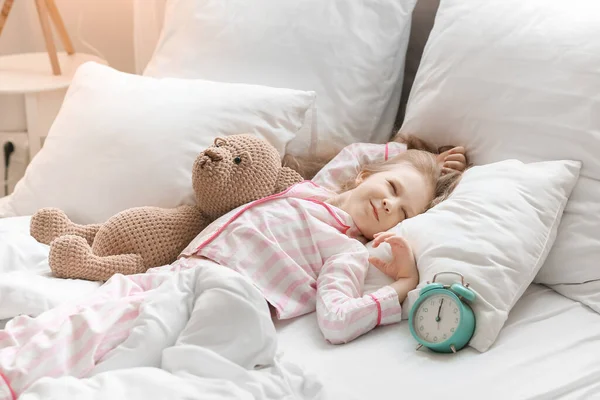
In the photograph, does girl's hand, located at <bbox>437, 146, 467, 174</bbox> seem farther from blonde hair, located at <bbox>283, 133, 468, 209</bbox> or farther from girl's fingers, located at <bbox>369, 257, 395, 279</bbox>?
girl's fingers, located at <bbox>369, 257, 395, 279</bbox>

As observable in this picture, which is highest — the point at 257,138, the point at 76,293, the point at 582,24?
the point at 582,24

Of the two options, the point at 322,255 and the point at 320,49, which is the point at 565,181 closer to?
the point at 322,255

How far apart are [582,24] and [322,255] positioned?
63cm

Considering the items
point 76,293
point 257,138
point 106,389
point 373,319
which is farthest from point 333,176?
point 106,389

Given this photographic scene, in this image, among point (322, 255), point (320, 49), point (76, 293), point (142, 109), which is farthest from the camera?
point (320, 49)

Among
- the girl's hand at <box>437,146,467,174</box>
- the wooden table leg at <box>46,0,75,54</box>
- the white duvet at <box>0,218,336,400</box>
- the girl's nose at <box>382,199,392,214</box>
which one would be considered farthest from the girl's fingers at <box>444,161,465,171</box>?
the wooden table leg at <box>46,0,75,54</box>

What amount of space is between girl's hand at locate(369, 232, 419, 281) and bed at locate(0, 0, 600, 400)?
0.08 m

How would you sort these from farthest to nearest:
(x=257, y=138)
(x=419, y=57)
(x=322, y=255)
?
(x=419, y=57)
(x=257, y=138)
(x=322, y=255)

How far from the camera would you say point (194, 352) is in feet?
3.43

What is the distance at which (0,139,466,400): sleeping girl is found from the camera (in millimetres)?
1065

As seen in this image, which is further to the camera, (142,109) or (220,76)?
(220,76)

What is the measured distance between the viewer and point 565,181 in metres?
1.36

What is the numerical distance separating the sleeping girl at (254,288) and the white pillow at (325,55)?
22cm

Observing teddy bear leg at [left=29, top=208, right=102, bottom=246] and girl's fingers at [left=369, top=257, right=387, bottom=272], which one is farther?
teddy bear leg at [left=29, top=208, right=102, bottom=246]
